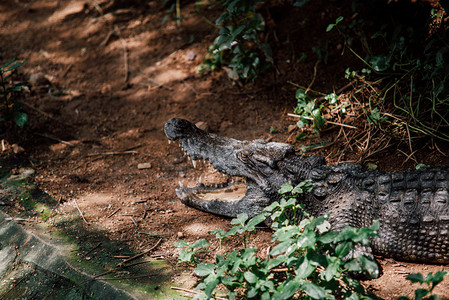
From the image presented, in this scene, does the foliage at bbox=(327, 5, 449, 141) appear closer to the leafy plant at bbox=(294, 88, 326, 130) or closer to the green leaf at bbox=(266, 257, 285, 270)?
the leafy plant at bbox=(294, 88, 326, 130)

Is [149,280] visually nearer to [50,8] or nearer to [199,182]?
[199,182]

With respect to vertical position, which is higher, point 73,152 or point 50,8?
point 50,8

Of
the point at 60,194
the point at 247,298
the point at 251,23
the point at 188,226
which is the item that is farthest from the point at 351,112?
the point at 60,194

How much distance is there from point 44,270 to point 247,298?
156 cm

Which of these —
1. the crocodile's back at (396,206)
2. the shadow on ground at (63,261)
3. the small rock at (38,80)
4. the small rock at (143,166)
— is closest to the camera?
the shadow on ground at (63,261)

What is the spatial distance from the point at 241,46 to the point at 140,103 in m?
1.54

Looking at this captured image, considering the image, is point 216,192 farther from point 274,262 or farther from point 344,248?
point 344,248

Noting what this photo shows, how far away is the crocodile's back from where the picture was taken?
2.74 meters

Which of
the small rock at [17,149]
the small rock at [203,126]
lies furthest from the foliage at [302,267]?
the small rock at [17,149]

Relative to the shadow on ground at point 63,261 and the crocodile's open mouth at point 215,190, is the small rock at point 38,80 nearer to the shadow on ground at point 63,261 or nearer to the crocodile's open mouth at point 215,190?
the shadow on ground at point 63,261

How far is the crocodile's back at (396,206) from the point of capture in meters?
2.74

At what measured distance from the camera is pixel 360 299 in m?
2.03

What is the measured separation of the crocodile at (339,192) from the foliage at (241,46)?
1.31m

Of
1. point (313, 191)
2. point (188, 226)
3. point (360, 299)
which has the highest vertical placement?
point (360, 299)
